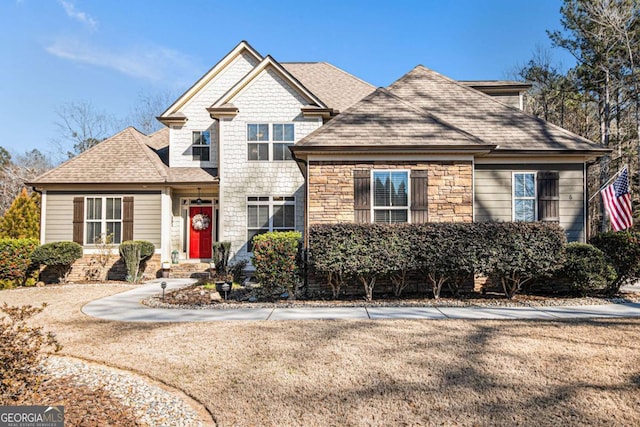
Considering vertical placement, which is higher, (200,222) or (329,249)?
(200,222)

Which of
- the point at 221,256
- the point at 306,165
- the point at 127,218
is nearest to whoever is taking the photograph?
the point at 306,165

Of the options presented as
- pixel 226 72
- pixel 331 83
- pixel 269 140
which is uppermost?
pixel 331 83

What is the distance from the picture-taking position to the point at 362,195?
30.0 ft

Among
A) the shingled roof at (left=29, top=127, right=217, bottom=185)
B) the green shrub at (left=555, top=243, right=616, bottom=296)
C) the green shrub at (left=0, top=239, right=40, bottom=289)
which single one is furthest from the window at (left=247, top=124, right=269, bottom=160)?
the green shrub at (left=555, top=243, right=616, bottom=296)

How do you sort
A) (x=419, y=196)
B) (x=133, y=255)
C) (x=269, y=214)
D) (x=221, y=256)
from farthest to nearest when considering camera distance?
(x=269, y=214)
(x=221, y=256)
(x=133, y=255)
(x=419, y=196)

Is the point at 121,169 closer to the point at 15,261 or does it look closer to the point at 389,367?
the point at 15,261

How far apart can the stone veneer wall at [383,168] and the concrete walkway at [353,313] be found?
100 inches

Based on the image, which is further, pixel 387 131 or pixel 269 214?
pixel 269 214

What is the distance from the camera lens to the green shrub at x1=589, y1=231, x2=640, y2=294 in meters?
8.09

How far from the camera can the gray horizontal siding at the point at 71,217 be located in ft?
43.5

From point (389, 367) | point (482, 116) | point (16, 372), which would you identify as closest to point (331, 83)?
point (482, 116)

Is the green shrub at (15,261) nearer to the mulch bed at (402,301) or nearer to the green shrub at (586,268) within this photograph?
the mulch bed at (402,301)

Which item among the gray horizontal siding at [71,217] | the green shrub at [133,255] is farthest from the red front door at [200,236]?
the green shrub at [133,255]

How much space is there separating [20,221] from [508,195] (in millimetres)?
18641
